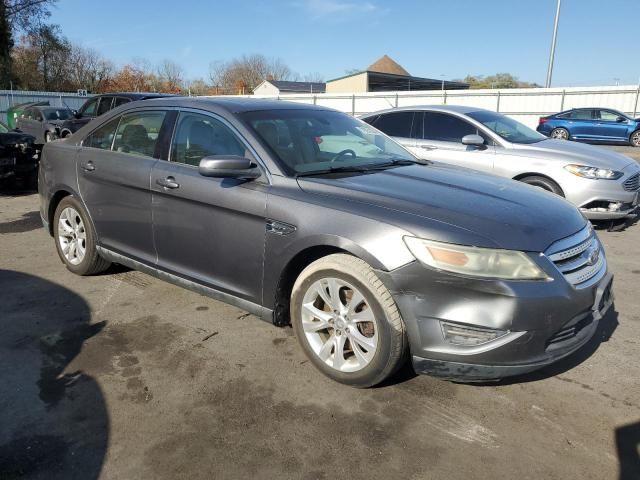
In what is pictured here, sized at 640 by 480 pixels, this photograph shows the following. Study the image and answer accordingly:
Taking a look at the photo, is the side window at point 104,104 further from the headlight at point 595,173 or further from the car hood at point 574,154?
the headlight at point 595,173

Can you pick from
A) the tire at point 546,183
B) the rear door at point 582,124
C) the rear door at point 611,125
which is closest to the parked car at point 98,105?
the tire at point 546,183

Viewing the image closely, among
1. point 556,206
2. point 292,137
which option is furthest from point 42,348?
point 556,206

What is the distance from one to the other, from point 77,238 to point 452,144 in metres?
5.00

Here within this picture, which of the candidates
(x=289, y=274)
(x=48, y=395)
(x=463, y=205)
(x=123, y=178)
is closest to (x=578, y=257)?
(x=463, y=205)

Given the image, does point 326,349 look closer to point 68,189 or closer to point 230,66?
point 68,189

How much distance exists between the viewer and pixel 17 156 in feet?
31.0

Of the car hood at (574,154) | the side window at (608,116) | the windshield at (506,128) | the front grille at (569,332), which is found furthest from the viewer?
the side window at (608,116)

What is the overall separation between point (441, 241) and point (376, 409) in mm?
988

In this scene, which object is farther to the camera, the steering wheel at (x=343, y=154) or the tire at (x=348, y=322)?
the steering wheel at (x=343, y=154)

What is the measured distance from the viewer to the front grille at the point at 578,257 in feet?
8.92

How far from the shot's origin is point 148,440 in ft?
8.21

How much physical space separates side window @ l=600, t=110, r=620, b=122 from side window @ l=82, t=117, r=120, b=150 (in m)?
20.7

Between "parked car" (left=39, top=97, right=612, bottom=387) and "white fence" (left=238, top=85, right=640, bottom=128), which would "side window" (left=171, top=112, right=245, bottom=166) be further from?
"white fence" (left=238, top=85, right=640, bottom=128)

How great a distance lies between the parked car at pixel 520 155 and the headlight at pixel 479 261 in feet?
13.3
